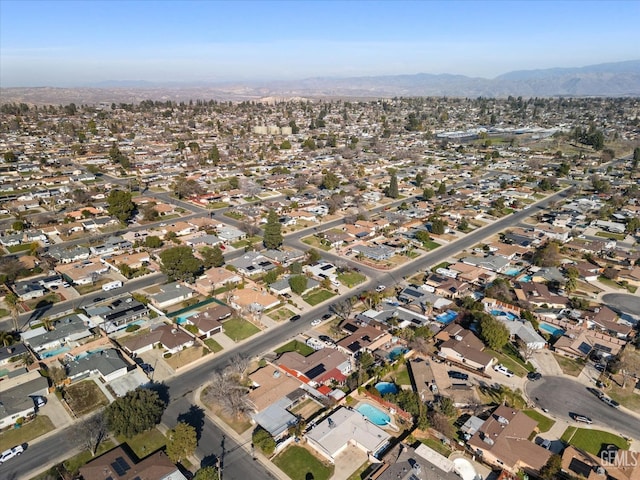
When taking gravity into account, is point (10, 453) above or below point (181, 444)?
below

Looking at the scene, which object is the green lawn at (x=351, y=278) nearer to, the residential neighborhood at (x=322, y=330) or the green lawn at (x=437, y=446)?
the residential neighborhood at (x=322, y=330)

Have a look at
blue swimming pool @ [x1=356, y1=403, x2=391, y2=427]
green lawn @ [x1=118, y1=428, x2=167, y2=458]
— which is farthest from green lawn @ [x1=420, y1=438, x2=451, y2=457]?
green lawn @ [x1=118, y1=428, x2=167, y2=458]

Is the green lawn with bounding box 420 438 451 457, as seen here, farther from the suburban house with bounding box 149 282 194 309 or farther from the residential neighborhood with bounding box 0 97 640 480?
the suburban house with bounding box 149 282 194 309

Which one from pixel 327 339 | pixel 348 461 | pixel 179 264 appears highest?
pixel 179 264

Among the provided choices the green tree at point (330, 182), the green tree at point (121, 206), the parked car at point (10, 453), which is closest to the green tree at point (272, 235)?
the green tree at point (121, 206)

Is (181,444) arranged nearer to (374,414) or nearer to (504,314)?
(374,414)

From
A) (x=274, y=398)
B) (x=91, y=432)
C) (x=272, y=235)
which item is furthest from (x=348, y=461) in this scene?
(x=272, y=235)
